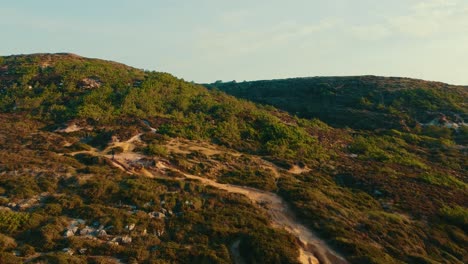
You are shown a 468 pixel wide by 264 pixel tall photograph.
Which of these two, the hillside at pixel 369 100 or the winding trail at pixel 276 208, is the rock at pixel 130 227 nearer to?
the winding trail at pixel 276 208

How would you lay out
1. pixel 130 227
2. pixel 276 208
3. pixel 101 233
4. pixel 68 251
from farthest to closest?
pixel 276 208 → pixel 130 227 → pixel 101 233 → pixel 68 251

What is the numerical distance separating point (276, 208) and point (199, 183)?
258 inches

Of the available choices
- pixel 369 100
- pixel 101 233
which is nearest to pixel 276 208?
pixel 101 233

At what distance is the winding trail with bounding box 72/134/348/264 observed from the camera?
23.1 meters

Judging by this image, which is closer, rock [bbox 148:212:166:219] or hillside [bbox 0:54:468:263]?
hillside [bbox 0:54:468:263]

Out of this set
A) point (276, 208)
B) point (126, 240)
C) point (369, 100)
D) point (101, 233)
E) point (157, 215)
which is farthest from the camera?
point (369, 100)

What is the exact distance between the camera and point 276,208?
95.2ft

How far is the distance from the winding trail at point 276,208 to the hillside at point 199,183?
0.13 m

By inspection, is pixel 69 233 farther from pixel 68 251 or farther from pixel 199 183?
pixel 199 183

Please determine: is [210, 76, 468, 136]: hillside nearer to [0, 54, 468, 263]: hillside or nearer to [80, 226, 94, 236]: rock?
[0, 54, 468, 263]: hillside

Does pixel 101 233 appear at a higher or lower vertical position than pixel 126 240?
higher

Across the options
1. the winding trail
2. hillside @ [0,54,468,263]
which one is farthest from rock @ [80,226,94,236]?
the winding trail

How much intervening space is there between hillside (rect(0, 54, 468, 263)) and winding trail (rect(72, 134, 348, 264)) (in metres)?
0.13

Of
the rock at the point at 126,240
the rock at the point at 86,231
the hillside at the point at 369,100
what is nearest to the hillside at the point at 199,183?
the rock at the point at 126,240
